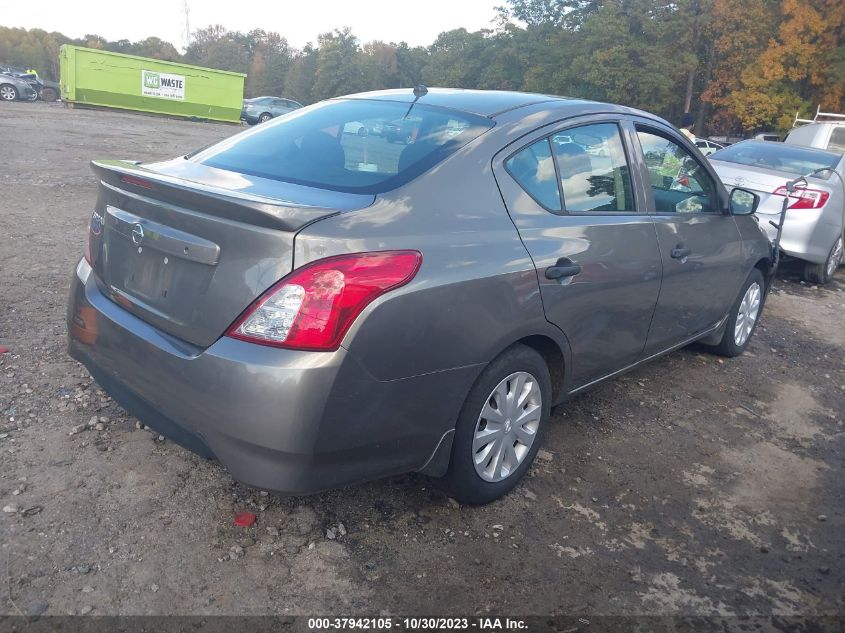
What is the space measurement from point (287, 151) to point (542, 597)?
209cm

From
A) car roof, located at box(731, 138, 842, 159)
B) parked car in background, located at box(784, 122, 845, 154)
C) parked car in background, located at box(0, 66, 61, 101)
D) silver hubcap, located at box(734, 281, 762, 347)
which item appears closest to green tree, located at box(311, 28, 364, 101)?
Answer: parked car in background, located at box(0, 66, 61, 101)

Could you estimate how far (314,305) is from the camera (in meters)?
2.26

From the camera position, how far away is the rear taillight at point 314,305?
226 cm

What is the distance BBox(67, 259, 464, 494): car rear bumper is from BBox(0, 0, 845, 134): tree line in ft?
124

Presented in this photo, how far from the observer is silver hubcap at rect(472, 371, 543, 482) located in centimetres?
291

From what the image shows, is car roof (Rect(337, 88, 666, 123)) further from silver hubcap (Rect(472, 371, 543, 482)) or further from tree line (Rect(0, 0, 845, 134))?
tree line (Rect(0, 0, 845, 134))

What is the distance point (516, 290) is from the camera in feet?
9.18

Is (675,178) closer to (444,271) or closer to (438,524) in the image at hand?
(444,271)

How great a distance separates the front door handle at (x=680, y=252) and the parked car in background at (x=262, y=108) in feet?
103

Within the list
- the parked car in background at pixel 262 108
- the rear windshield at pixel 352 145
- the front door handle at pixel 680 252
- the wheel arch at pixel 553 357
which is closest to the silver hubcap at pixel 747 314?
the front door handle at pixel 680 252

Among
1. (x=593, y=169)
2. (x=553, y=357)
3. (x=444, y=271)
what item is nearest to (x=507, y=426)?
(x=553, y=357)

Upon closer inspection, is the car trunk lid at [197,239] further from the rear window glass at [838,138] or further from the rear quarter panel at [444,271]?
the rear window glass at [838,138]

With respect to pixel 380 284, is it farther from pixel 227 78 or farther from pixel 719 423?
pixel 227 78

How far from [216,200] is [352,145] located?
2.79 ft
